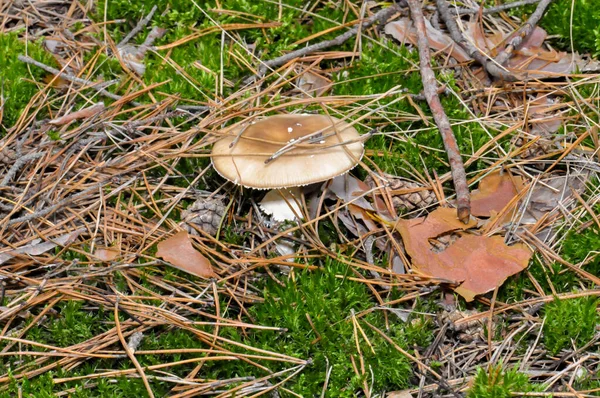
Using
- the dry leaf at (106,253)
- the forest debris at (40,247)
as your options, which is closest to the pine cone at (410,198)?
the dry leaf at (106,253)

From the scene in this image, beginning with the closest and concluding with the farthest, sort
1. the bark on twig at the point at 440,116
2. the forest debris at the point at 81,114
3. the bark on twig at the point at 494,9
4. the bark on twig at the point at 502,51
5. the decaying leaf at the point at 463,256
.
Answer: the decaying leaf at the point at 463,256, the bark on twig at the point at 440,116, the forest debris at the point at 81,114, the bark on twig at the point at 502,51, the bark on twig at the point at 494,9

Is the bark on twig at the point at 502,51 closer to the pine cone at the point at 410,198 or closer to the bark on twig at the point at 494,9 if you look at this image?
the bark on twig at the point at 494,9

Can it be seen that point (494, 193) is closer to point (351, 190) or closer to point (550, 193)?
point (550, 193)

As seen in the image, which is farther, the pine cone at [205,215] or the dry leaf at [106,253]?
the pine cone at [205,215]

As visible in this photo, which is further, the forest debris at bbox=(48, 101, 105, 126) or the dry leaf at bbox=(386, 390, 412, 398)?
the forest debris at bbox=(48, 101, 105, 126)

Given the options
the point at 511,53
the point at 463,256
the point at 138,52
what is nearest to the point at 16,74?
the point at 138,52

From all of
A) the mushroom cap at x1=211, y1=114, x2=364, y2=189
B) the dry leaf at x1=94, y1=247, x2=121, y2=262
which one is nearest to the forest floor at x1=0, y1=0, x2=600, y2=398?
the dry leaf at x1=94, y1=247, x2=121, y2=262

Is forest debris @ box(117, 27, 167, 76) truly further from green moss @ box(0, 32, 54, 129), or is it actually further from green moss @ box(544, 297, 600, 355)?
green moss @ box(544, 297, 600, 355)

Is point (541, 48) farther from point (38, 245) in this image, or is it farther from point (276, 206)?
point (38, 245)
